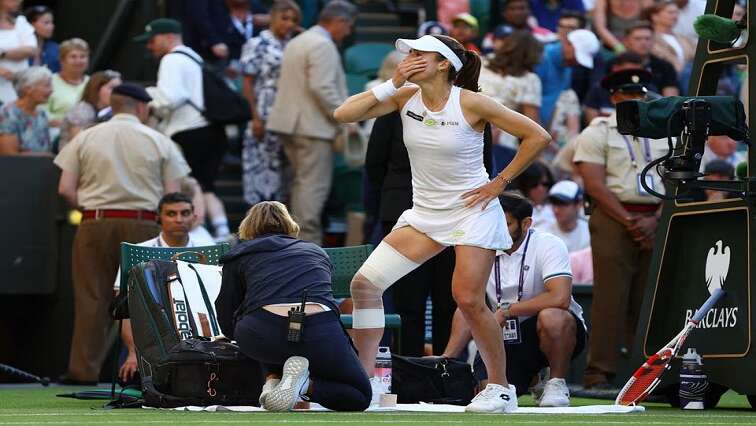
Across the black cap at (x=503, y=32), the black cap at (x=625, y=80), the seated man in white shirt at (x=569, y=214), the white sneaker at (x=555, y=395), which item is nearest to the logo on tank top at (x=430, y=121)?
the white sneaker at (x=555, y=395)

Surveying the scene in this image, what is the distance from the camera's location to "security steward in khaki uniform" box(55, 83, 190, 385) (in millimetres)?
14281

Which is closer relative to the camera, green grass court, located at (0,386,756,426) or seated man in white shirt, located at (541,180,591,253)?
green grass court, located at (0,386,756,426)

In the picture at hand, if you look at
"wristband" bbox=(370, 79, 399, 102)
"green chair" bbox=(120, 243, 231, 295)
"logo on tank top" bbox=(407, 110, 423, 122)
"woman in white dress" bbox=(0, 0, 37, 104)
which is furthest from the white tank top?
"woman in white dress" bbox=(0, 0, 37, 104)

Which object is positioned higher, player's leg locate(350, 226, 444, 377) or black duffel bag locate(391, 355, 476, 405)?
player's leg locate(350, 226, 444, 377)

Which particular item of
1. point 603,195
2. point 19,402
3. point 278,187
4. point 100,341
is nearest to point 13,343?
point 100,341

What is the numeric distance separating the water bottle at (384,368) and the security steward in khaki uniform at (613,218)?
3.02m

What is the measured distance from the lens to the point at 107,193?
1430 cm

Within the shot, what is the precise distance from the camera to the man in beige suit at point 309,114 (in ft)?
52.5

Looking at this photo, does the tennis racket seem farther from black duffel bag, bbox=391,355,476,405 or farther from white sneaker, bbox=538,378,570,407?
black duffel bag, bbox=391,355,476,405

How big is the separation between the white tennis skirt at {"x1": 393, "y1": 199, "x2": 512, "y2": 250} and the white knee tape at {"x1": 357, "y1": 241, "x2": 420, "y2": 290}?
0.19m

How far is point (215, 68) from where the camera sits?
17781 millimetres

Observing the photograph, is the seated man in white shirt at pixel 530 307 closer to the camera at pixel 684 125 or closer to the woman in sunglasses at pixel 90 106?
the camera at pixel 684 125

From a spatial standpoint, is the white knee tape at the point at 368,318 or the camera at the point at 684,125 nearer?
the white knee tape at the point at 368,318

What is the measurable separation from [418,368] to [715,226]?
1.98 meters
